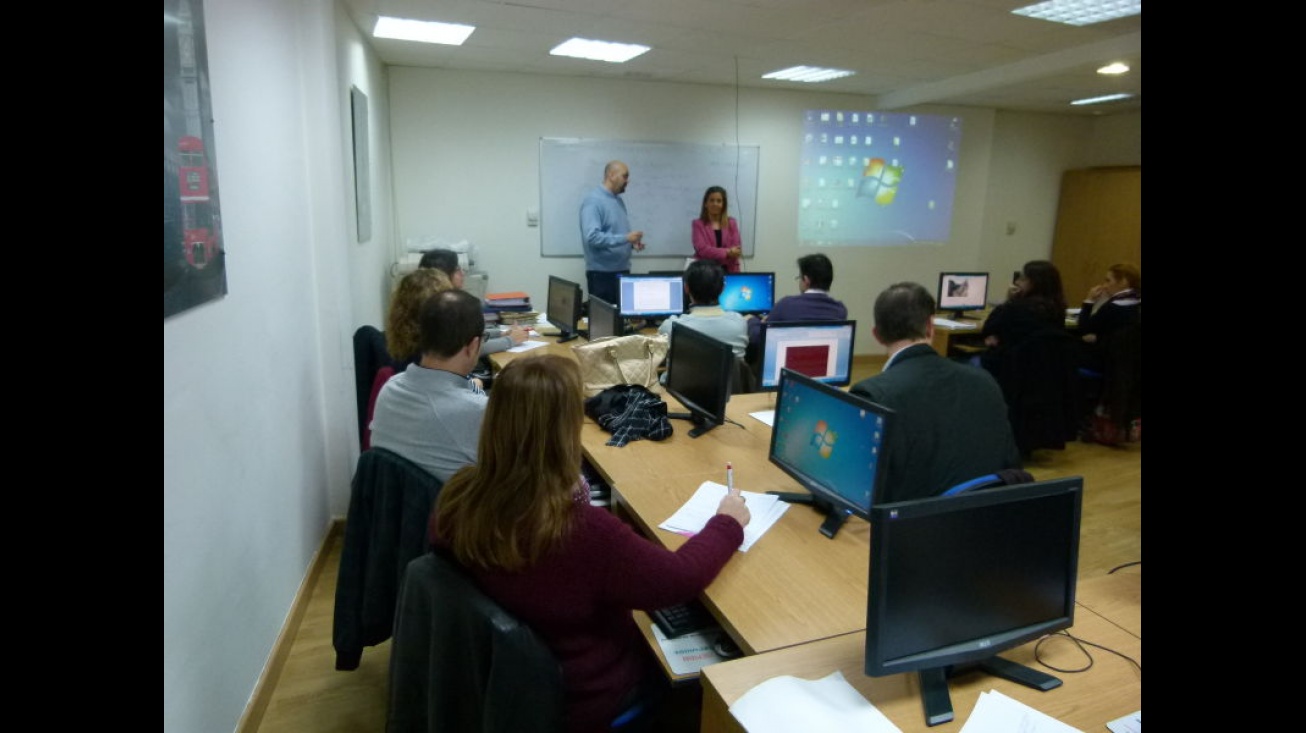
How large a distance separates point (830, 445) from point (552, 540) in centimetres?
87

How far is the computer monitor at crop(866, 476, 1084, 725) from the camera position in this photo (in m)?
1.15

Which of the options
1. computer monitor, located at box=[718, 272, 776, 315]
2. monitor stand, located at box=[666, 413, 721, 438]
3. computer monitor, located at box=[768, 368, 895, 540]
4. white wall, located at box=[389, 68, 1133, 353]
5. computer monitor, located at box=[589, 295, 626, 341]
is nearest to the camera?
computer monitor, located at box=[768, 368, 895, 540]

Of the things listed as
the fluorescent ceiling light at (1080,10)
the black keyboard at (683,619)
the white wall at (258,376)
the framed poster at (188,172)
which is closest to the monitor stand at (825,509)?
the black keyboard at (683,619)

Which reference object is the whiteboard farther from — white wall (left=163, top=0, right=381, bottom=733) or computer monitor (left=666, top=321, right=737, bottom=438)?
computer monitor (left=666, top=321, right=737, bottom=438)

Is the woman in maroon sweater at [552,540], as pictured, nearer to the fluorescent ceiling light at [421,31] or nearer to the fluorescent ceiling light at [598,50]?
the fluorescent ceiling light at [421,31]

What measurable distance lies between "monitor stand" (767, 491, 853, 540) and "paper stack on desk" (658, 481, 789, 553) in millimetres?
36

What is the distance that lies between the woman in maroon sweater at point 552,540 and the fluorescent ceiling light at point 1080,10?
3.99 meters

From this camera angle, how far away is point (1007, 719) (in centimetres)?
116

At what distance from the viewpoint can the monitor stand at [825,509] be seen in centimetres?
184

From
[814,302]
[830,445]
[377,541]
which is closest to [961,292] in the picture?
[814,302]

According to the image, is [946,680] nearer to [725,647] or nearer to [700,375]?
[725,647]

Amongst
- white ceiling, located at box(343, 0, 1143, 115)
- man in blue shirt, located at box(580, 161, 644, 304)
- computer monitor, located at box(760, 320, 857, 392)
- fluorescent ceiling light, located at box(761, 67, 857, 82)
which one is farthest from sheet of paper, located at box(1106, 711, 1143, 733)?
fluorescent ceiling light, located at box(761, 67, 857, 82)
